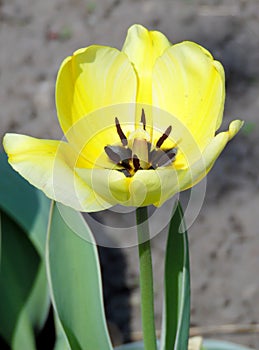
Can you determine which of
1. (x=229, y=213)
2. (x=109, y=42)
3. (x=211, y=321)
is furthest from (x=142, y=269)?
(x=109, y=42)

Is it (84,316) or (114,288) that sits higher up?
(84,316)

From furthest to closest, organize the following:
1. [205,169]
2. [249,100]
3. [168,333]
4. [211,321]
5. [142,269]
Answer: [249,100], [211,321], [168,333], [142,269], [205,169]

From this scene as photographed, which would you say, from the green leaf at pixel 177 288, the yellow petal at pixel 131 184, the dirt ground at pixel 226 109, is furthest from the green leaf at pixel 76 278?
the dirt ground at pixel 226 109

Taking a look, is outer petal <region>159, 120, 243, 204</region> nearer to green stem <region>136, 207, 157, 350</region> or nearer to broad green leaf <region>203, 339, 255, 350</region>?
green stem <region>136, 207, 157, 350</region>

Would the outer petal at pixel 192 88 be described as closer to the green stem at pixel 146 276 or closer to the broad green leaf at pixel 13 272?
the green stem at pixel 146 276

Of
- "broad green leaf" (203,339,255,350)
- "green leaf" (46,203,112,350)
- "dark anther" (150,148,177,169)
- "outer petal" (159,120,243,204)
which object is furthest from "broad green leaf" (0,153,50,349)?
"outer petal" (159,120,243,204)

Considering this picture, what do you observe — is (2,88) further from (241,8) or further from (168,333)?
(168,333)

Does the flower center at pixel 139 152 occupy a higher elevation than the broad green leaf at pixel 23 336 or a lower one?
higher
